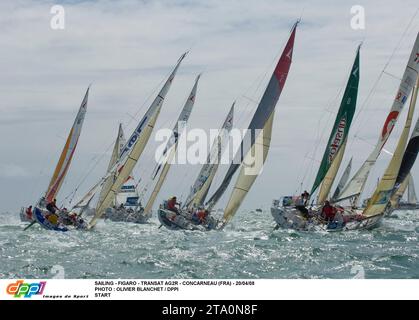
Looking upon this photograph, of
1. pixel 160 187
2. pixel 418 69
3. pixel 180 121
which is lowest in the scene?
pixel 160 187

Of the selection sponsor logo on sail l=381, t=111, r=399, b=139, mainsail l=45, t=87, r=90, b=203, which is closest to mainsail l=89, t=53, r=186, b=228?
mainsail l=45, t=87, r=90, b=203

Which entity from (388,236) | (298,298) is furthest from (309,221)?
(298,298)

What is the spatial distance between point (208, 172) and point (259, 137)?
533 inches

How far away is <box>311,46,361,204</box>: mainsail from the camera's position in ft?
111

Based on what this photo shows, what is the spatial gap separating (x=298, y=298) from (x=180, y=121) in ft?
114

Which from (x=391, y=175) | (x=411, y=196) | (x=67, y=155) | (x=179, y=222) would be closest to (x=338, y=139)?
(x=391, y=175)

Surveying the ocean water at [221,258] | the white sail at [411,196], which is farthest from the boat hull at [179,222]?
the white sail at [411,196]

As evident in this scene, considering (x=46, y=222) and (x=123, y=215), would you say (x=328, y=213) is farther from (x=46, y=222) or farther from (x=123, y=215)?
(x=123, y=215)

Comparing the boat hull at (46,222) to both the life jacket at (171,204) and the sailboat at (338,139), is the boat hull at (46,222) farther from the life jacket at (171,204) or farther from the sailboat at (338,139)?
the sailboat at (338,139)

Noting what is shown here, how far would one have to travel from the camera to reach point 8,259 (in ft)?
64.3

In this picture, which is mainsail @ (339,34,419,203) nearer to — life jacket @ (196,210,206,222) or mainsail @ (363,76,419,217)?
mainsail @ (363,76,419,217)

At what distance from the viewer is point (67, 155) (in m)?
39.6

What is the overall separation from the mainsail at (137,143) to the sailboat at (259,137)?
4.15 metres

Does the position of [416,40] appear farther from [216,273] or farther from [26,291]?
[26,291]
